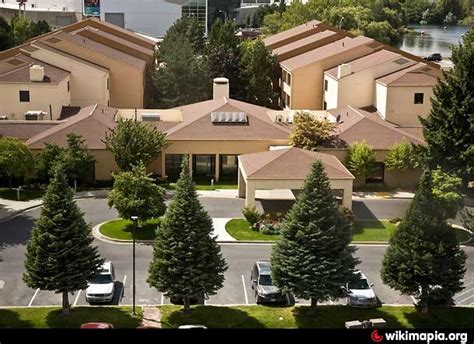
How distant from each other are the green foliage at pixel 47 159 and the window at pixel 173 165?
6693mm

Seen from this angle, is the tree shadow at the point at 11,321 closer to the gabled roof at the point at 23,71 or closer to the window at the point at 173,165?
the window at the point at 173,165

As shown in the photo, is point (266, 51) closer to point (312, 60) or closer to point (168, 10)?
point (312, 60)

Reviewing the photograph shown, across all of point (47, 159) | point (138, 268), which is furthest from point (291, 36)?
point (138, 268)

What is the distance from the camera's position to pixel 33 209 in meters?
38.1

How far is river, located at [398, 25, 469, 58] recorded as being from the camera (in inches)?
4870

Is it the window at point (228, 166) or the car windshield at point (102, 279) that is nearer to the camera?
the car windshield at point (102, 279)

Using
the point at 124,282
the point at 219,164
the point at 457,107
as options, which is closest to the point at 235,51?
the point at 219,164

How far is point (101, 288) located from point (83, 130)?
18393mm

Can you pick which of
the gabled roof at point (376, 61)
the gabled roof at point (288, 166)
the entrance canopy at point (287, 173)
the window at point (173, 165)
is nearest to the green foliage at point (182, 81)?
the gabled roof at point (376, 61)

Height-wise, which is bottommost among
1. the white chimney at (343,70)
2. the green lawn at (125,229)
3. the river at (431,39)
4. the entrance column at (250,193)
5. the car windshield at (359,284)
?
the car windshield at (359,284)

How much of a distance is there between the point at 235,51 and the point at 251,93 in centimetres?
583

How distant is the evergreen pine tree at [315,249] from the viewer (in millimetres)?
25469

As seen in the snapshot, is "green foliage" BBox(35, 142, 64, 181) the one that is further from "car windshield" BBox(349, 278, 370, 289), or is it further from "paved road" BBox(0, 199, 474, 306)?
"car windshield" BBox(349, 278, 370, 289)

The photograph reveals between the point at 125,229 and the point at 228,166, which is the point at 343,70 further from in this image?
the point at 125,229
